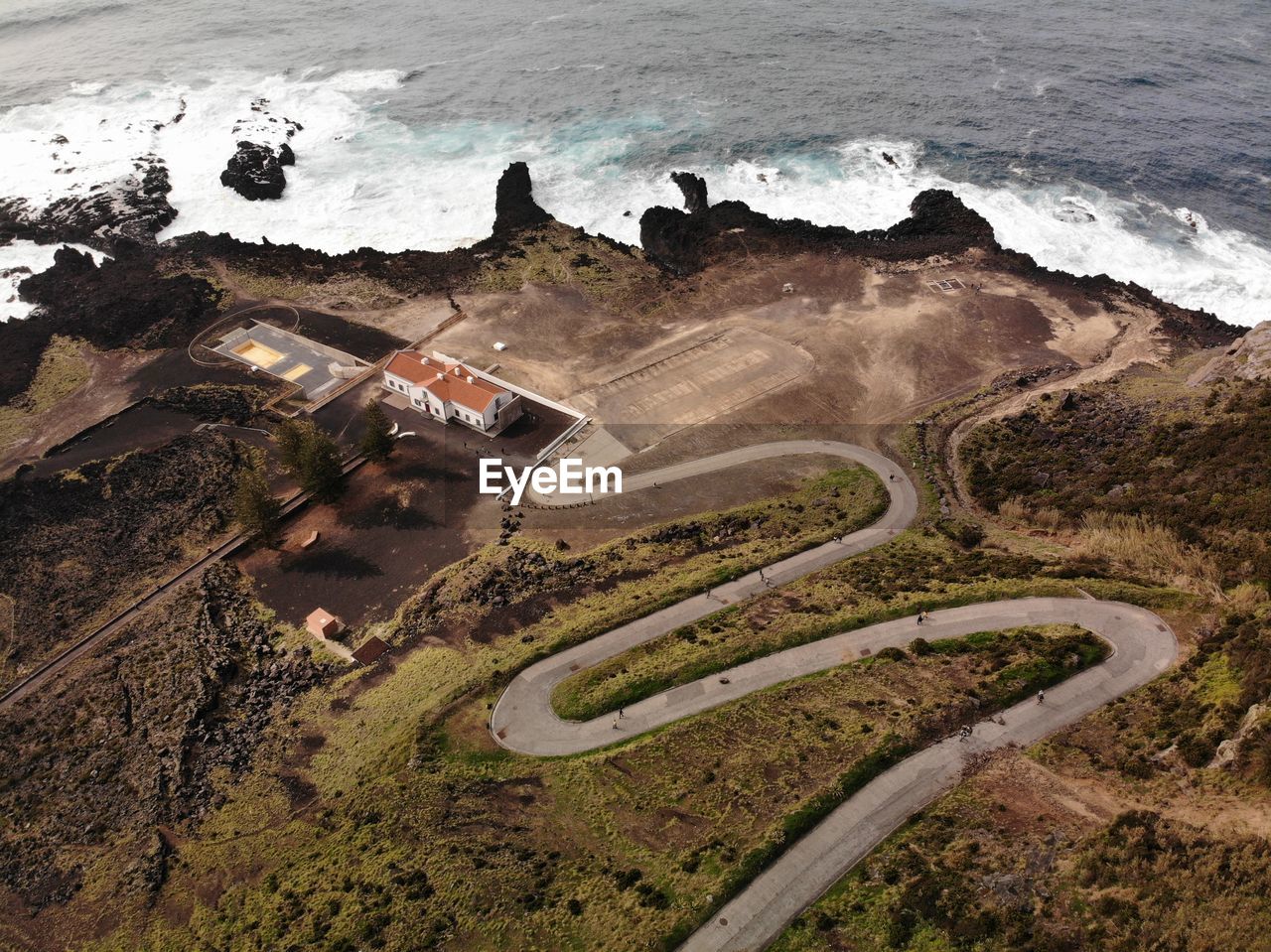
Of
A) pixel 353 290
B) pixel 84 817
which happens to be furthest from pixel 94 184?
pixel 84 817

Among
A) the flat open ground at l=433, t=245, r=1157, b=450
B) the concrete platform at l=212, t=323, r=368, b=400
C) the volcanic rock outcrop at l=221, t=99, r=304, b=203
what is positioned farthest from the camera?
the volcanic rock outcrop at l=221, t=99, r=304, b=203

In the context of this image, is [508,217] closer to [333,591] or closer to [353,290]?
[353,290]

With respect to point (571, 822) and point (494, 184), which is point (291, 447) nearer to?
point (571, 822)

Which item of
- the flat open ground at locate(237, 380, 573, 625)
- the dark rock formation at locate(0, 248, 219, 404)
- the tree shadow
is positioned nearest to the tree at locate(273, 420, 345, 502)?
the flat open ground at locate(237, 380, 573, 625)

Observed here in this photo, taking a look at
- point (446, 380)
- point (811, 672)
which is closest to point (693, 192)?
point (446, 380)

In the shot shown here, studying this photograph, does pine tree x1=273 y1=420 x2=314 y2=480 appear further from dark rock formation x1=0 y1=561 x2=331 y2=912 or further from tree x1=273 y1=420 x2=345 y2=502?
dark rock formation x1=0 y1=561 x2=331 y2=912
